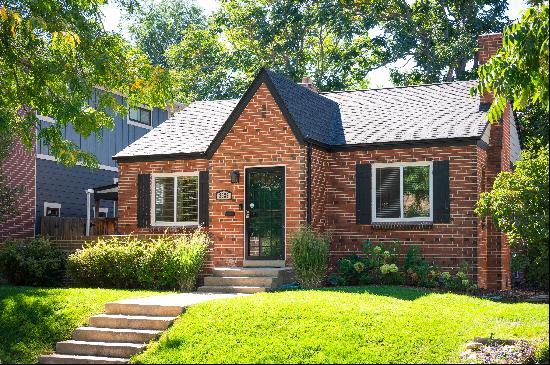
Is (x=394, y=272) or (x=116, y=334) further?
(x=394, y=272)

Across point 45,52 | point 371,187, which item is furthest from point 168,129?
point 371,187

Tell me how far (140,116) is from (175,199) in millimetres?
9359

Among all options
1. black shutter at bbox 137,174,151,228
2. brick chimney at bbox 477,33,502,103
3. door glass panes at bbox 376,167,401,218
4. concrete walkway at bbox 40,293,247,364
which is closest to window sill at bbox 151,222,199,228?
black shutter at bbox 137,174,151,228

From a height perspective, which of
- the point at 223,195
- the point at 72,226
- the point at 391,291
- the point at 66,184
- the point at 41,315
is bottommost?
the point at 41,315

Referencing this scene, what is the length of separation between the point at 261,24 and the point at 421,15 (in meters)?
6.70

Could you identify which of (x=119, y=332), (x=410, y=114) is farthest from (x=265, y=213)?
(x=119, y=332)

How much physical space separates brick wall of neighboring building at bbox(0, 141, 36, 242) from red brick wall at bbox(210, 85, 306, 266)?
281 inches

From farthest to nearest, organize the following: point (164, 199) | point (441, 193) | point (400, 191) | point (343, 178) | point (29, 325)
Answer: point (164, 199) → point (343, 178) → point (400, 191) → point (441, 193) → point (29, 325)

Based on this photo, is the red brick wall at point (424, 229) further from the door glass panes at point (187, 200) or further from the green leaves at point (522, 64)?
the green leaves at point (522, 64)

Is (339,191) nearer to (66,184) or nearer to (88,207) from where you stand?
(88,207)

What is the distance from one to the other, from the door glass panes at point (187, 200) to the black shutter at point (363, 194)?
168 inches

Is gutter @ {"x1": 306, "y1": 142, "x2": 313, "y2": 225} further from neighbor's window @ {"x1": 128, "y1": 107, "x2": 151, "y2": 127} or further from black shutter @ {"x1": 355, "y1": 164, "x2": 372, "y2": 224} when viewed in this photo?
neighbor's window @ {"x1": 128, "y1": 107, "x2": 151, "y2": 127}

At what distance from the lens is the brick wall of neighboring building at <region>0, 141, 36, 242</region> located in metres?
22.5

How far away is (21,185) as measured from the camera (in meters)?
23.0
